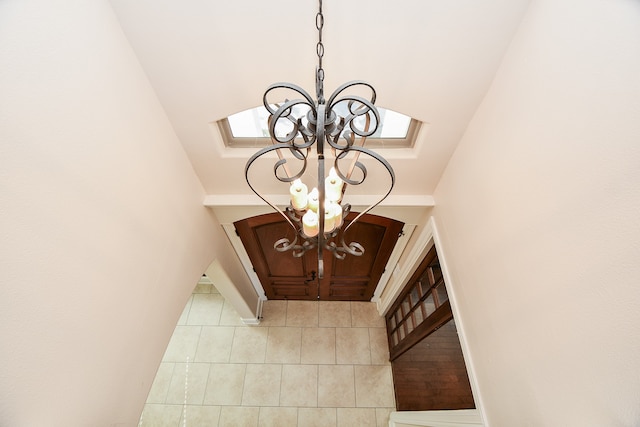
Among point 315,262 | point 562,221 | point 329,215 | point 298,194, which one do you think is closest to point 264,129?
point 298,194

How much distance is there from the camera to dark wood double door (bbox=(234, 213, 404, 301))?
7.75 ft

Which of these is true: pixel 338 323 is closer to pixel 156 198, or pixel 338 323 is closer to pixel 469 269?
pixel 469 269

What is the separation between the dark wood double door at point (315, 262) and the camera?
2361 millimetres

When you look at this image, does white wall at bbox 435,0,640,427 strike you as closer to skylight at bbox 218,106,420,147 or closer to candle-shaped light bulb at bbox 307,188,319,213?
skylight at bbox 218,106,420,147

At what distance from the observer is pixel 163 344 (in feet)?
4.91

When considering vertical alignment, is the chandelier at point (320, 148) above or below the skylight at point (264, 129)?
below

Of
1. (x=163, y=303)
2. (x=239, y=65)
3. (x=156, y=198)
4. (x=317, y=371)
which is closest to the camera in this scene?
(x=239, y=65)

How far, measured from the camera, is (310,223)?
0.99m

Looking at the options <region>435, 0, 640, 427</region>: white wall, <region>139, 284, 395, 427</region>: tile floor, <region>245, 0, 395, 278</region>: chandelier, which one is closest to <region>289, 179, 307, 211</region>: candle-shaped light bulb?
<region>245, 0, 395, 278</region>: chandelier

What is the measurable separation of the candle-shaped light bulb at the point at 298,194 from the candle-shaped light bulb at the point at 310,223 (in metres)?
0.04

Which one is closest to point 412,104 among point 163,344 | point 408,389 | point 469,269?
point 469,269

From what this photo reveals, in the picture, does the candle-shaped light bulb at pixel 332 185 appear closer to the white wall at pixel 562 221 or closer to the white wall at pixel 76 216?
the white wall at pixel 562 221

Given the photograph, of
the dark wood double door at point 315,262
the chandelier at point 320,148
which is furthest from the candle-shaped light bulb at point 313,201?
the dark wood double door at point 315,262

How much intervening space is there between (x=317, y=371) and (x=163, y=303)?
2.38 m
